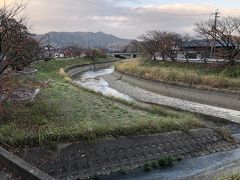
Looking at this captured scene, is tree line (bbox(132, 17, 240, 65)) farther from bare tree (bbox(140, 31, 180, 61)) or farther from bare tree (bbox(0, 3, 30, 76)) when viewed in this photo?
bare tree (bbox(0, 3, 30, 76))

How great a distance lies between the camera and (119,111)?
18359 millimetres

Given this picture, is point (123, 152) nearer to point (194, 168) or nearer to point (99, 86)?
point (194, 168)

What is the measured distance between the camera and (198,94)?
104 feet

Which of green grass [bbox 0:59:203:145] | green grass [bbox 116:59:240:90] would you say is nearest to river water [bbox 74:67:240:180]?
green grass [bbox 0:59:203:145]

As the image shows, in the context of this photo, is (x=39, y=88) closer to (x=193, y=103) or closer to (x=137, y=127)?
(x=137, y=127)

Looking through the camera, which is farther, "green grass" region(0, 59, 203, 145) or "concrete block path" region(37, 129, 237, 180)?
"green grass" region(0, 59, 203, 145)

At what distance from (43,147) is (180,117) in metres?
8.30

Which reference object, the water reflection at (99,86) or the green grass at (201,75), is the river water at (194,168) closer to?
the water reflection at (99,86)

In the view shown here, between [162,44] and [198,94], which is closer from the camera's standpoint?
[198,94]

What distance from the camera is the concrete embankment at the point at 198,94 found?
2800 cm

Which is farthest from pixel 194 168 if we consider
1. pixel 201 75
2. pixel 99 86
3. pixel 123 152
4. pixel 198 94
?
pixel 99 86

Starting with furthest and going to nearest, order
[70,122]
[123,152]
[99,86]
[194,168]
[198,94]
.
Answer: [99,86] → [198,94] → [70,122] → [194,168] → [123,152]

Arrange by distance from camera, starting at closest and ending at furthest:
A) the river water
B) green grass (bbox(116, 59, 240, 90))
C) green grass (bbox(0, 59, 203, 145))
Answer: the river water → green grass (bbox(0, 59, 203, 145)) → green grass (bbox(116, 59, 240, 90))

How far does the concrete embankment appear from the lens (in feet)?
91.9
